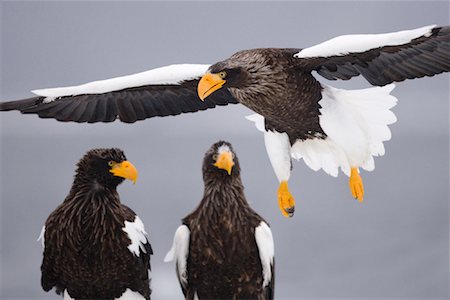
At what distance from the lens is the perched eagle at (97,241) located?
232 centimetres

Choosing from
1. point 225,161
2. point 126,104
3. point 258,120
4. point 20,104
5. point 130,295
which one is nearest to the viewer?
point 225,161

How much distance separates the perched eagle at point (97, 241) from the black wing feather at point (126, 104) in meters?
0.21

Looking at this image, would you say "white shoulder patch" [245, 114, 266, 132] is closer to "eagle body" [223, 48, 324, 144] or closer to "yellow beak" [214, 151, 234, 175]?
"eagle body" [223, 48, 324, 144]

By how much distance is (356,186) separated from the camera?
2566 mm

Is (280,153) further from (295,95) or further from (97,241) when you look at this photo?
(97,241)

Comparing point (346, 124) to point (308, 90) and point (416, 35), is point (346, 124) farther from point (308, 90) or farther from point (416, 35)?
point (416, 35)

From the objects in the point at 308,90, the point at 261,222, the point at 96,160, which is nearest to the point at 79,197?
the point at 96,160

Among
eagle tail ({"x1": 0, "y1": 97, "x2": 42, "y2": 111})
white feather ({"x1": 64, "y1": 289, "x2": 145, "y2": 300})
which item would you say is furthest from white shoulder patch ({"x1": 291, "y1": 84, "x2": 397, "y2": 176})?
eagle tail ({"x1": 0, "y1": 97, "x2": 42, "y2": 111})

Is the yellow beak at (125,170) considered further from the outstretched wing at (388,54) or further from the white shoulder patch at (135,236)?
the outstretched wing at (388,54)

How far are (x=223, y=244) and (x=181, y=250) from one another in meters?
0.13

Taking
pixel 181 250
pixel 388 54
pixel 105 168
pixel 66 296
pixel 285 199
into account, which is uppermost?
pixel 388 54

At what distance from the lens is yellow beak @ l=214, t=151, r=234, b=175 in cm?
227

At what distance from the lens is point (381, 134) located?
2.66 m

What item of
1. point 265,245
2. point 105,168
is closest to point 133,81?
point 105,168
